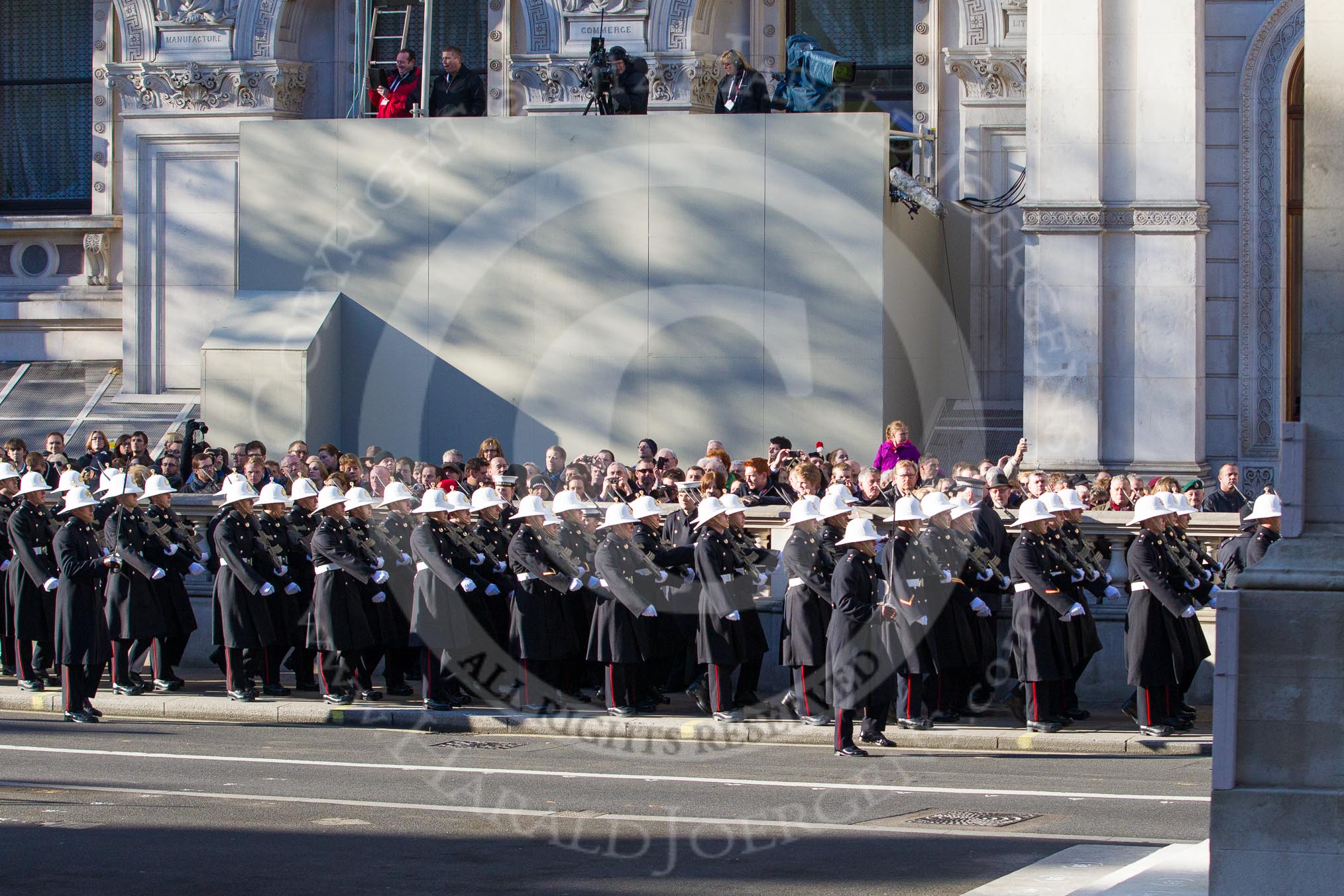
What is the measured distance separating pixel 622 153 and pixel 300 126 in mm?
3671

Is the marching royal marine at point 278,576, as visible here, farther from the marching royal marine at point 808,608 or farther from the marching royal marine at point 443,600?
the marching royal marine at point 808,608

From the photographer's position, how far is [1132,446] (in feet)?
67.7

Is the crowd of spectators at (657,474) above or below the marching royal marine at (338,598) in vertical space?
above

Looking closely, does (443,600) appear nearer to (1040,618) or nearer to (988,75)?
Answer: (1040,618)

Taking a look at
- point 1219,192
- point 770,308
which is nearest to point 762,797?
point 770,308

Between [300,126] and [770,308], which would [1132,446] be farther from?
[300,126]

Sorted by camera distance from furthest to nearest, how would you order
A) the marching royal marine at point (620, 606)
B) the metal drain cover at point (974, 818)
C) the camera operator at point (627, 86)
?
the camera operator at point (627, 86) → the marching royal marine at point (620, 606) → the metal drain cover at point (974, 818)

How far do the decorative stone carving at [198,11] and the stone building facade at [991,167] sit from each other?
31mm

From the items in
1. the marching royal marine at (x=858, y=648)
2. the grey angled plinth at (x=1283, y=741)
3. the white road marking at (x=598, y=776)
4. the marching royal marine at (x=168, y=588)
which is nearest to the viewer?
the grey angled plinth at (x=1283, y=741)

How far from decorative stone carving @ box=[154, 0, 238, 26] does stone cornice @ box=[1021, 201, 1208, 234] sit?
11.4m

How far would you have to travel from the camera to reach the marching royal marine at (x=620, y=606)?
1476cm

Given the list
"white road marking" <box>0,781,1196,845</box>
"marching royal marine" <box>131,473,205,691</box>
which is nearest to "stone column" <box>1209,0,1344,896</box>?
"white road marking" <box>0,781,1196,845</box>

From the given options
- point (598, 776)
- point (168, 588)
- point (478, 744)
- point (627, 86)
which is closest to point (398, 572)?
point (168, 588)

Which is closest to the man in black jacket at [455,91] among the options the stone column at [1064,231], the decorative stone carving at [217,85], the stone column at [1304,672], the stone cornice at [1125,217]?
the decorative stone carving at [217,85]
